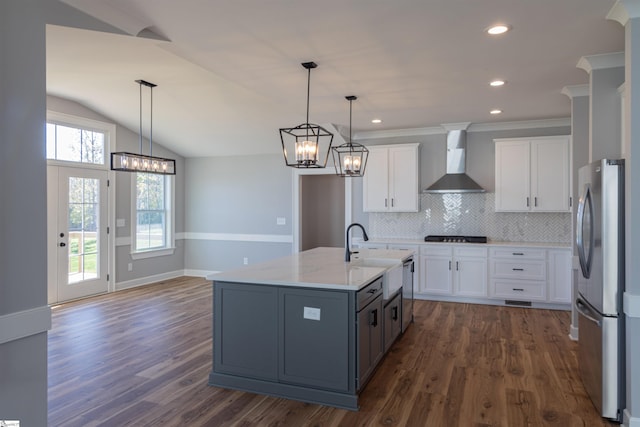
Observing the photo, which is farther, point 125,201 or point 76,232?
point 125,201

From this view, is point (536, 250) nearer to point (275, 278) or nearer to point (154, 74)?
point (275, 278)

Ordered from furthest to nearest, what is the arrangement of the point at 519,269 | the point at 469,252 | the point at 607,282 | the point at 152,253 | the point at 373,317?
1. the point at 152,253
2. the point at 469,252
3. the point at 519,269
4. the point at 373,317
5. the point at 607,282

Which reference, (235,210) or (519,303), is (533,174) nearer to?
(519,303)

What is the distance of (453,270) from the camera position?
19.8 ft

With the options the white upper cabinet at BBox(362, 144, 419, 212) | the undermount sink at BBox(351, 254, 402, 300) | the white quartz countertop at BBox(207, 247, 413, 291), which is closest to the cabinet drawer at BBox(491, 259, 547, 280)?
the white upper cabinet at BBox(362, 144, 419, 212)

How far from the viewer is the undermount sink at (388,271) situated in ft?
12.0

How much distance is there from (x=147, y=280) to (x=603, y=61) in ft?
24.3

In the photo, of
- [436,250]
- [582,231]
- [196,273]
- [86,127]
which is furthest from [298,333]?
[196,273]

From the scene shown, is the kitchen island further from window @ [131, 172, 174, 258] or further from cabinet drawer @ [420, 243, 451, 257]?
window @ [131, 172, 174, 258]

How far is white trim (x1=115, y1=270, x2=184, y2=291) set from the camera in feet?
23.4

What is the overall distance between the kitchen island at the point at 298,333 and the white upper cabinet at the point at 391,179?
3314mm

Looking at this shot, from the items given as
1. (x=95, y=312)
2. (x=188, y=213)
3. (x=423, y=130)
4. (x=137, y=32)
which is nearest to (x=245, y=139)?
(x=188, y=213)

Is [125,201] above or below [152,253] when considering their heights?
above

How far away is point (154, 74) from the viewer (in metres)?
4.98
